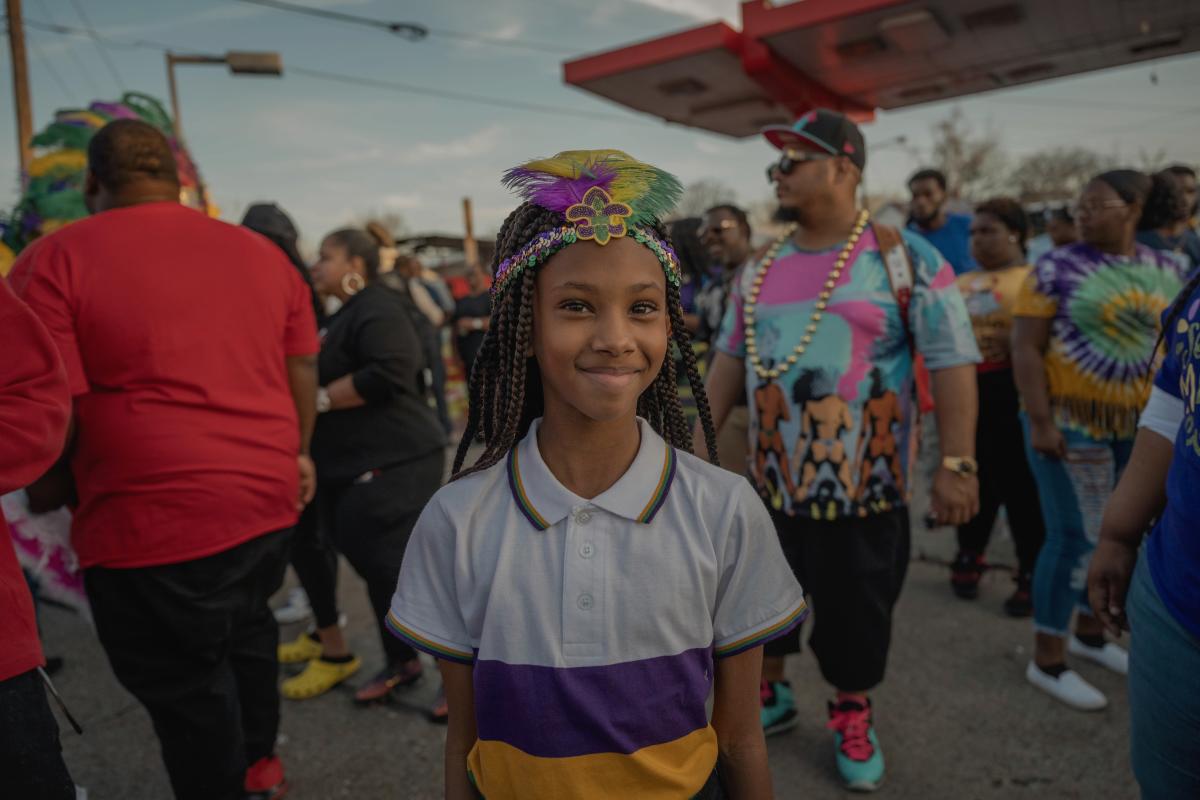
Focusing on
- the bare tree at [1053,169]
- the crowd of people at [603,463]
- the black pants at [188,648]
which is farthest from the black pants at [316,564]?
the bare tree at [1053,169]

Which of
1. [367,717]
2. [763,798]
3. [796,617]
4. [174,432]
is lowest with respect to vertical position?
[367,717]

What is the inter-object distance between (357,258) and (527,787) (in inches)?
112

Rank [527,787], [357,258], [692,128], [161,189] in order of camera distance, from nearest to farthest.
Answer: [527,787], [161,189], [357,258], [692,128]

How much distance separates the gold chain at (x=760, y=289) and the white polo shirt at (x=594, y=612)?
1253 millimetres

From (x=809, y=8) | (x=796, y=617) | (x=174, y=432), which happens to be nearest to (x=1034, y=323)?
(x=796, y=617)

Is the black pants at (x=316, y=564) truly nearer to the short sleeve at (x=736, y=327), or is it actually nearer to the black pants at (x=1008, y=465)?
the short sleeve at (x=736, y=327)

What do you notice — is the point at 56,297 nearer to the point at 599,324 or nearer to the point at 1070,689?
the point at 599,324

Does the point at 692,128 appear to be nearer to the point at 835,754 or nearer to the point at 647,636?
the point at 835,754

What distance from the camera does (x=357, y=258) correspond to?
356cm

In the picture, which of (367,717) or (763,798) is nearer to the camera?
(763,798)

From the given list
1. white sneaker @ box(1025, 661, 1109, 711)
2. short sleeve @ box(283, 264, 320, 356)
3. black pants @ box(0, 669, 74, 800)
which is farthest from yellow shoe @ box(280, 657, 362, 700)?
white sneaker @ box(1025, 661, 1109, 711)

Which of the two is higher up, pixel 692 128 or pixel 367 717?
pixel 692 128

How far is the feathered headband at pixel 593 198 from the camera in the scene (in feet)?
4.23

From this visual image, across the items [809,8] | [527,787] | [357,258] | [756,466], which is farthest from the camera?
[809,8]
